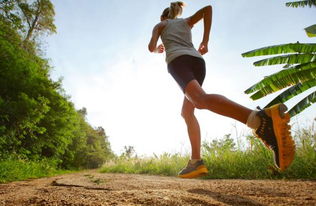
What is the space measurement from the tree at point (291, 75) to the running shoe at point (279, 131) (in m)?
3.64

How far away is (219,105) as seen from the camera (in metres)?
1.78

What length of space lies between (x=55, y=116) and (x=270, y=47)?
11280 millimetres

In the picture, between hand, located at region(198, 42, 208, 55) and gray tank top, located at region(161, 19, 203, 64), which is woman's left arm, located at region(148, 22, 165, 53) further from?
hand, located at region(198, 42, 208, 55)

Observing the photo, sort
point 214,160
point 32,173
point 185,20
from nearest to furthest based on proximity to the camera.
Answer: point 185,20 → point 214,160 → point 32,173

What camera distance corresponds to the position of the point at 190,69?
2.15m

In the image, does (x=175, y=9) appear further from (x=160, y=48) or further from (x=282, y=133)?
(x=282, y=133)

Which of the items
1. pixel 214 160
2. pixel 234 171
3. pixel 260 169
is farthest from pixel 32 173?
pixel 260 169

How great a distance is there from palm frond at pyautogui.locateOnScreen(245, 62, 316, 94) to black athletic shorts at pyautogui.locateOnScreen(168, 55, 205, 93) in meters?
3.34

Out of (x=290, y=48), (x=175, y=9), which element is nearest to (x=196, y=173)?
(x=175, y=9)

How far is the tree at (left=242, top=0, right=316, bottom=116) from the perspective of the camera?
486cm

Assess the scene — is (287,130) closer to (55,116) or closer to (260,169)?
(260,169)

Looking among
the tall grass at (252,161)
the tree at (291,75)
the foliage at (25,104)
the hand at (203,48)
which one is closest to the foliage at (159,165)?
the tall grass at (252,161)

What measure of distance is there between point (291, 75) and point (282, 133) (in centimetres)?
389

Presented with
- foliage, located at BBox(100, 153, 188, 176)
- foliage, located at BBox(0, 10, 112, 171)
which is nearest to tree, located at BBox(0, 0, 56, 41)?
foliage, located at BBox(0, 10, 112, 171)
